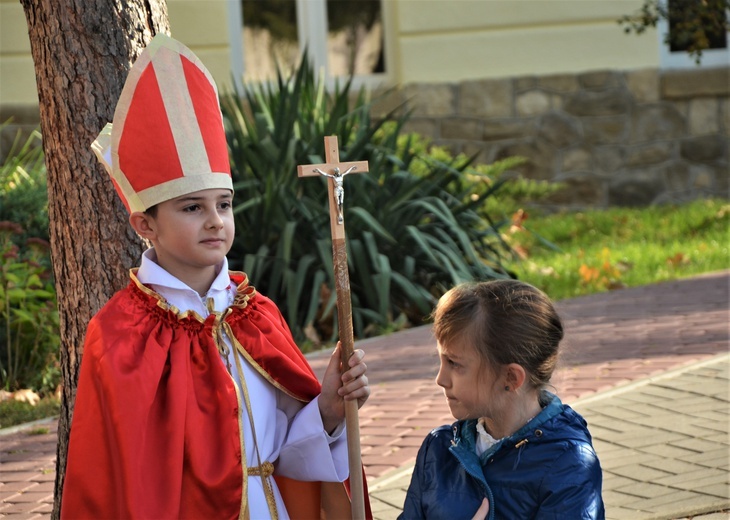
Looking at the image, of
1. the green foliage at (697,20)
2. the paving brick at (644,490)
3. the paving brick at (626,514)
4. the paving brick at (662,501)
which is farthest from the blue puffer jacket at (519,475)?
the green foliage at (697,20)

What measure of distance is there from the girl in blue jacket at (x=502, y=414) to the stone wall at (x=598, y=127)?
838 cm

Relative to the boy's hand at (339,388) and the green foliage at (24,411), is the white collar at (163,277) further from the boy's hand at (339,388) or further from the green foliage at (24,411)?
the green foliage at (24,411)

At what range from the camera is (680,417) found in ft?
16.4

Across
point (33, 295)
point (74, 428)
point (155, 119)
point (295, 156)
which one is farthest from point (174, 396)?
point (295, 156)

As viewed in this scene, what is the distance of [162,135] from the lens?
Result: 2654mm

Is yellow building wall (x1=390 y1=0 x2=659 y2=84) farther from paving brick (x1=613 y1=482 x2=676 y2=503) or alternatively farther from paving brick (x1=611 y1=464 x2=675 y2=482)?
paving brick (x1=613 y1=482 x2=676 y2=503)

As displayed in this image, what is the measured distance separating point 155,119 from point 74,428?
30.6 inches

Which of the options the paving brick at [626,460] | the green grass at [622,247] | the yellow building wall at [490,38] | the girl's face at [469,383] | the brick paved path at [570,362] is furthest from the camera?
the yellow building wall at [490,38]

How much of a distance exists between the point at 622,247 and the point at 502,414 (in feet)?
23.3

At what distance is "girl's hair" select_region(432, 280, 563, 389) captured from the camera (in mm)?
2740

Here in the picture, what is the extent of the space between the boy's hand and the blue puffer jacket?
0.27 meters

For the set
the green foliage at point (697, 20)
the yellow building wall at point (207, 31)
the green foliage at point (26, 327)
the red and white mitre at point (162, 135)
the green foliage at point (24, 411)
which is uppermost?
the yellow building wall at point (207, 31)

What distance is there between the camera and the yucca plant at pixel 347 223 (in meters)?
7.20

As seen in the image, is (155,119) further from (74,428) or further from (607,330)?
(607,330)
